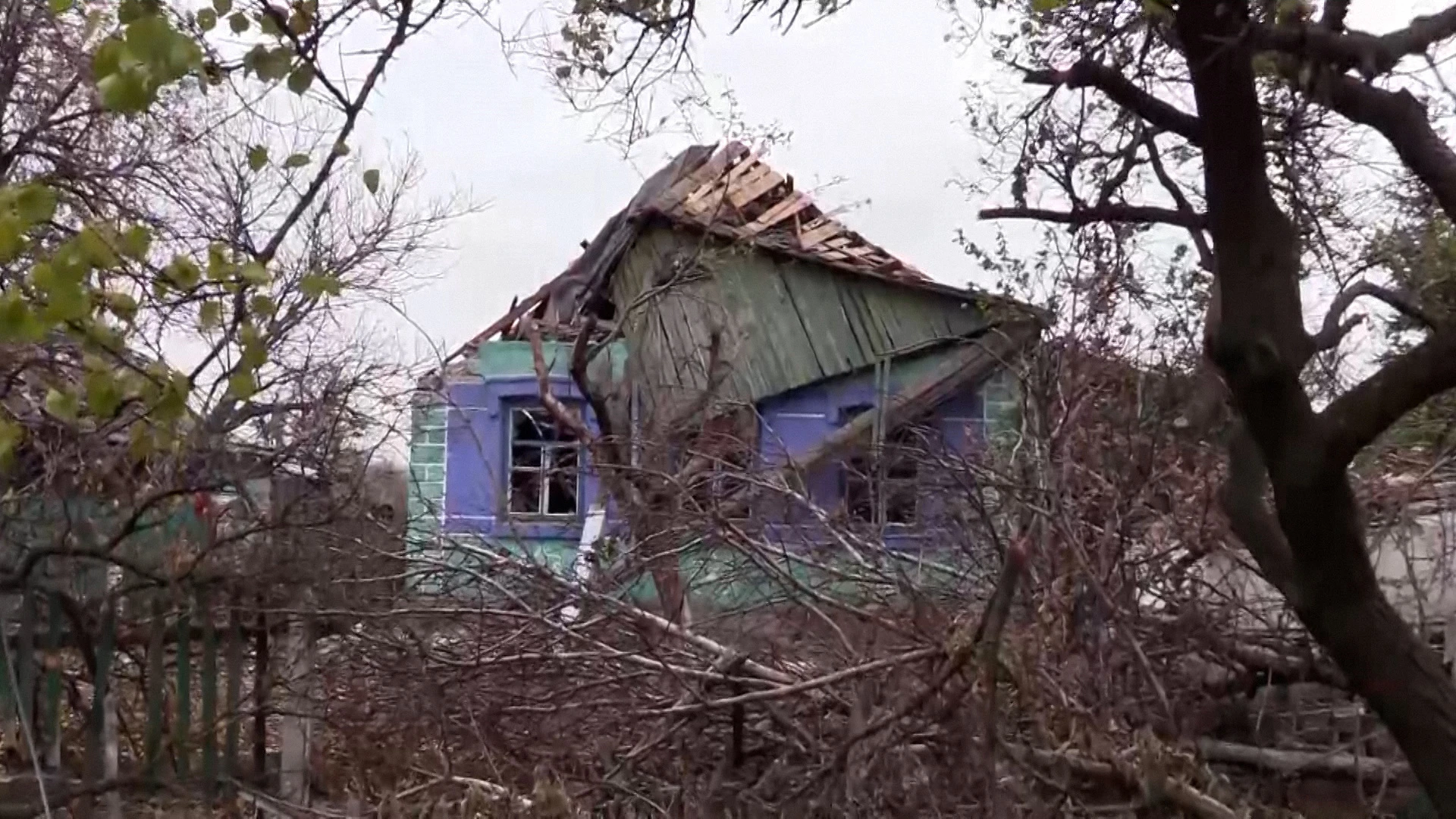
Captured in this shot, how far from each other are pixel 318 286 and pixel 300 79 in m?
0.41

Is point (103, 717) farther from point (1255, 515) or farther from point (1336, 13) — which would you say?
point (1336, 13)

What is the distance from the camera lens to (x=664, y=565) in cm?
598

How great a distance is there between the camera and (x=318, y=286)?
2678 millimetres

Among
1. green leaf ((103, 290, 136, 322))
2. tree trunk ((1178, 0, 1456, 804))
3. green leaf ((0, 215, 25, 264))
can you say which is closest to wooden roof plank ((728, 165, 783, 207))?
tree trunk ((1178, 0, 1456, 804))

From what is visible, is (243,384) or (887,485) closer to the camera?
(243,384)

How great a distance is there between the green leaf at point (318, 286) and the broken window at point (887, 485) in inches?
136

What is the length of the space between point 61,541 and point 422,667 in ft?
5.59

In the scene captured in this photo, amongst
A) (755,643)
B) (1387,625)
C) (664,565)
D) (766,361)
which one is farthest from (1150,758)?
(766,361)

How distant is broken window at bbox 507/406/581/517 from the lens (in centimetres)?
980

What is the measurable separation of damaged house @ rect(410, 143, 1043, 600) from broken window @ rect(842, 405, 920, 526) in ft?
0.05

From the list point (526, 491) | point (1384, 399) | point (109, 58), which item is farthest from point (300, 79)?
point (526, 491)

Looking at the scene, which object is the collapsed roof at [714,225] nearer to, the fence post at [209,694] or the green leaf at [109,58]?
the fence post at [209,694]

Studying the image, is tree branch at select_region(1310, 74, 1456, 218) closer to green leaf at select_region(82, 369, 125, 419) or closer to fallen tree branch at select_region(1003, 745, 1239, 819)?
fallen tree branch at select_region(1003, 745, 1239, 819)

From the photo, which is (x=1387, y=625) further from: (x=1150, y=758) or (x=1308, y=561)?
(x=1150, y=758)
